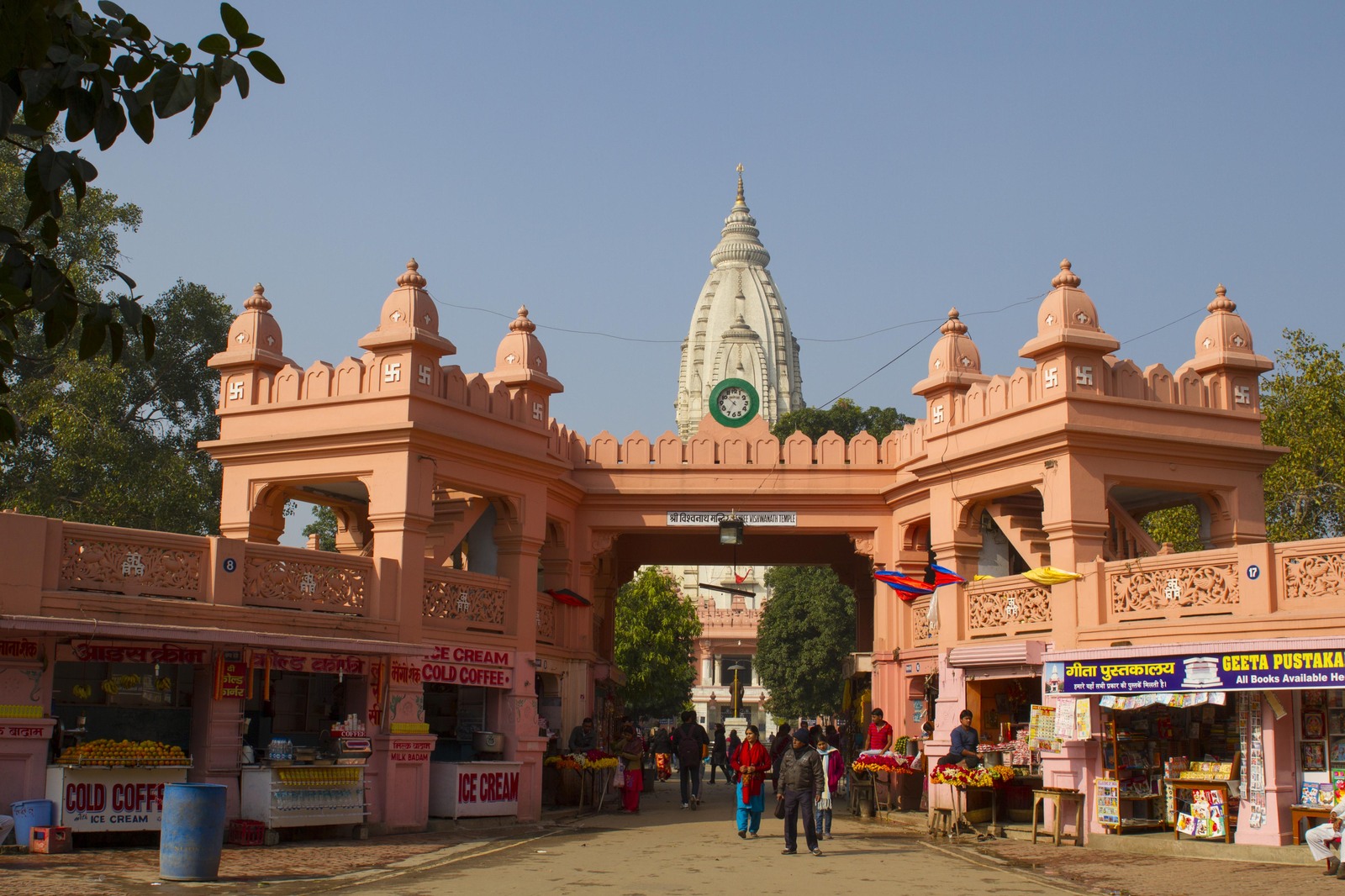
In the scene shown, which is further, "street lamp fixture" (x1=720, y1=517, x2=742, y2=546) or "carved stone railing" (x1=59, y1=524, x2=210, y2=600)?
"street lamp fixture" (x1=720, y1=517, x2=742, y2=546)

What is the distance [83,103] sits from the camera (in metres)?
4.41

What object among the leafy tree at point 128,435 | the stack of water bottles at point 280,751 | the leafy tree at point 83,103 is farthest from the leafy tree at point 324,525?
the leafy tree at point 83,103

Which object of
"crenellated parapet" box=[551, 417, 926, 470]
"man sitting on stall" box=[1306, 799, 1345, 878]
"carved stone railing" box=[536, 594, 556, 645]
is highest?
"crenellated parapet" box=[551, 417, 926, 470]

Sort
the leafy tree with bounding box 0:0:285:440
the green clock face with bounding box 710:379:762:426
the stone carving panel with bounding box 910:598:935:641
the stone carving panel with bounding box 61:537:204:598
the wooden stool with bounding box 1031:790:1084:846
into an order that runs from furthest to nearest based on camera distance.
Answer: the green clock face with bounding box 710:379:762:426 → the stone carving panel with bounding box 910:598:935:641 → the wooden stool with bounding box 1031:790:1084:846 → the stone carving panel with bounding box 61:537:204:598 → the leafy tree with bounding box 0:0:285:440

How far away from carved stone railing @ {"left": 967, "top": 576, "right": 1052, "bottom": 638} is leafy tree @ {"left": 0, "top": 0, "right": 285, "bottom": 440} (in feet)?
45.4

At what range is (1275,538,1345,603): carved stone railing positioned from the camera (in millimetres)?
13578

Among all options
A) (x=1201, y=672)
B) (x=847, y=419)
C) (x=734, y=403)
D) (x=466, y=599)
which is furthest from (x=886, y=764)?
(x=847, y=419)

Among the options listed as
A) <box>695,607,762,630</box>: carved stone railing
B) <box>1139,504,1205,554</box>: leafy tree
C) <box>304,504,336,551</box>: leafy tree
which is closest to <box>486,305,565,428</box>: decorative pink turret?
<box>1139,504,1205,554</box>: leafy tree

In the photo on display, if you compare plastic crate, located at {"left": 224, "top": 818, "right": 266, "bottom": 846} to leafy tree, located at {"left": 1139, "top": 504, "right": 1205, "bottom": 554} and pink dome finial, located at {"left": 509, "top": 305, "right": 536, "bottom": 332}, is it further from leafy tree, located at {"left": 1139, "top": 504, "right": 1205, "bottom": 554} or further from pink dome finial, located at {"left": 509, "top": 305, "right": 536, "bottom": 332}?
leafy tree, located at {"left": 1139, "top": 504, "right": 1205, "bottom": 554}

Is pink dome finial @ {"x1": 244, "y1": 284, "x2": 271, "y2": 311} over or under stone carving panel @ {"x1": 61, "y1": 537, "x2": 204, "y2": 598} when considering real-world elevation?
over

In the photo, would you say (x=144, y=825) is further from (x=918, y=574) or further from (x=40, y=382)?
(x=40, y=382)

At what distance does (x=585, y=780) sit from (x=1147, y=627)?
8507 mm

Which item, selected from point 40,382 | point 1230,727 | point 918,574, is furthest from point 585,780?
point 40,382

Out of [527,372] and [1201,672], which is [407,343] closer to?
[527,372]
